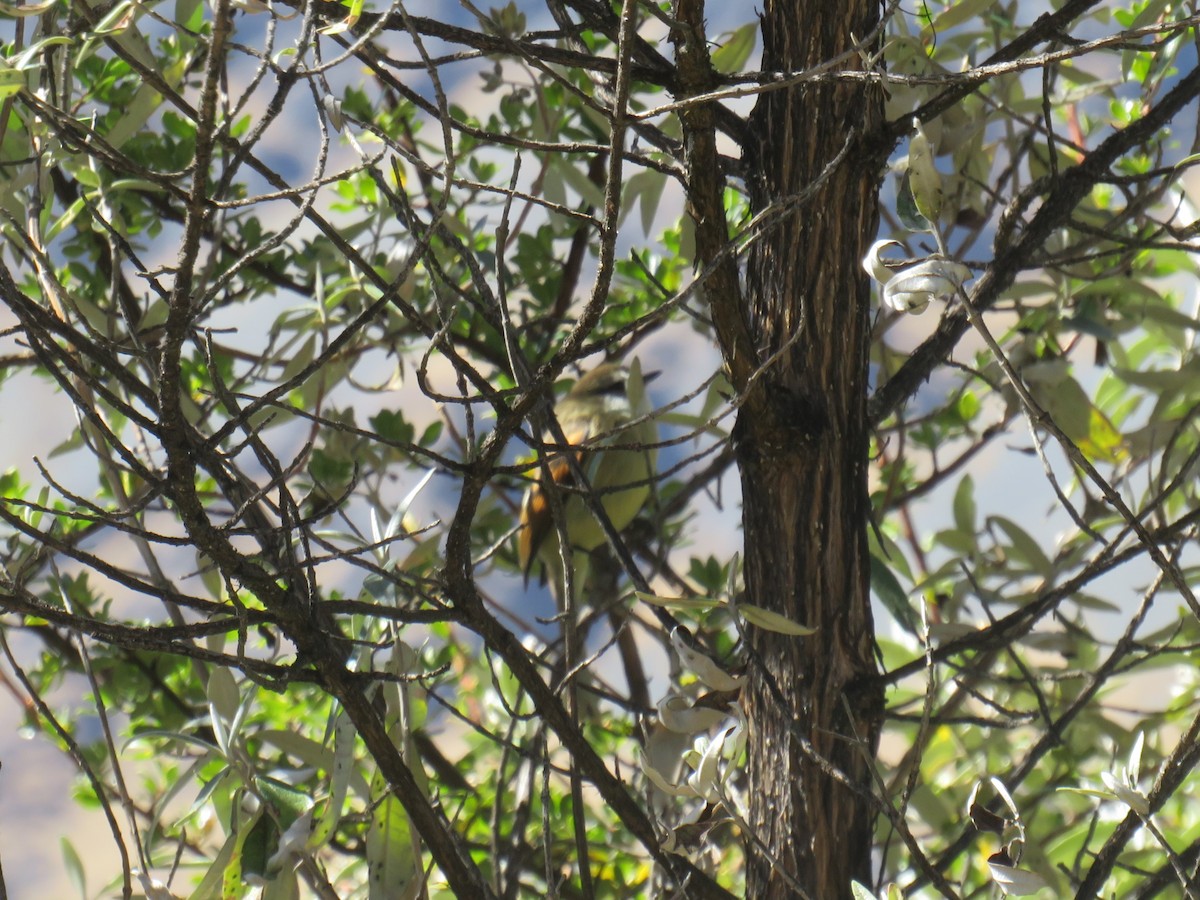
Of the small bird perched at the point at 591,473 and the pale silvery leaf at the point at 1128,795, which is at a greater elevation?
Answer: the small bird perched at the point at 591,473

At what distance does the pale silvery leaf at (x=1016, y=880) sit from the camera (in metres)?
0.96

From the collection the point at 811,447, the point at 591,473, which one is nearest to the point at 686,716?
the point at 811,447

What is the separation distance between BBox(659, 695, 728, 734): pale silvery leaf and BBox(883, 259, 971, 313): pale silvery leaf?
0.48m

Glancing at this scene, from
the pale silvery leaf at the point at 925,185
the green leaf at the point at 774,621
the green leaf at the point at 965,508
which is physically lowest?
the green leaf at the point at 774,621

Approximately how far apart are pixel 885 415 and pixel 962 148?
43cm

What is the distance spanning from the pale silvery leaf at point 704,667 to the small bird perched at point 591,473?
0.89 m

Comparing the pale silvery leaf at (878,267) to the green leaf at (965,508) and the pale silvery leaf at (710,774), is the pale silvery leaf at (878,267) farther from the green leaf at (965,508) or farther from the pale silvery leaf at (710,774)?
the green leaf at (965,508)

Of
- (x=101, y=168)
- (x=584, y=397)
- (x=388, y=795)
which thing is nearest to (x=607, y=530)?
(x=388, y=795)

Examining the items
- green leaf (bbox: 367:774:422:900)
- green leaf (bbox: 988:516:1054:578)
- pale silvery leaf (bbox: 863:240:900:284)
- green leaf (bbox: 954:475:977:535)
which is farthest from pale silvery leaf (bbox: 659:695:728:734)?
green leaf (bbox: 954:475:977:535)

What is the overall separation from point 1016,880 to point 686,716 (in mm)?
355

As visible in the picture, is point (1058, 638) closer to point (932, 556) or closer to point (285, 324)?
point (285, 324)

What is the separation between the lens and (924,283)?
36.0 inches

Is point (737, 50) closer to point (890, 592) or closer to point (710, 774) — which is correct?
point (890, 592)

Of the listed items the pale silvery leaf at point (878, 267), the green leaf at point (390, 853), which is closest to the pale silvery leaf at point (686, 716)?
the green leaf at point (390, 853)
